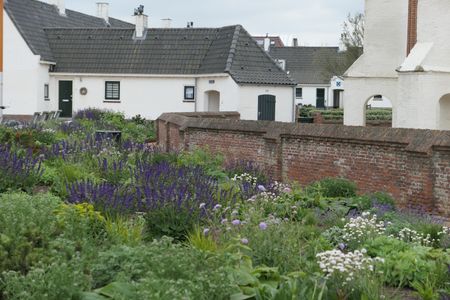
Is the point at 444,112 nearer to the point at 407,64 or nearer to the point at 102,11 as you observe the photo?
the point at 407,64

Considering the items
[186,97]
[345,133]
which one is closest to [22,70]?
[186,97]

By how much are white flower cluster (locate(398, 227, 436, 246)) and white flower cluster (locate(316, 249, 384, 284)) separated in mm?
2294

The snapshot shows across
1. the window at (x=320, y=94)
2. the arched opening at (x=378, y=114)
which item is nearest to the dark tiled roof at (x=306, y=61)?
the window at (x=320, y=94)

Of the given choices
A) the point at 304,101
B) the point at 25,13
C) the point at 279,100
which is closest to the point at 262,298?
the point at 279,100

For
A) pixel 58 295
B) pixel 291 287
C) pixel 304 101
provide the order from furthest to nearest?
pixel 304 101 → pixel 291 287 → pixel 58 295

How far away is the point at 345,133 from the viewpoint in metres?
15.4

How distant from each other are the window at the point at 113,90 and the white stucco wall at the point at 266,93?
7316 mm

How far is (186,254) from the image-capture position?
6.17m

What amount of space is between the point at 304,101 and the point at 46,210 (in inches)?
2594

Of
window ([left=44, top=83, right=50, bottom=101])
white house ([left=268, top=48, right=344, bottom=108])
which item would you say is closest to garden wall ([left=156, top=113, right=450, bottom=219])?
window ([left=44, top=83, right=50, bottom=101])

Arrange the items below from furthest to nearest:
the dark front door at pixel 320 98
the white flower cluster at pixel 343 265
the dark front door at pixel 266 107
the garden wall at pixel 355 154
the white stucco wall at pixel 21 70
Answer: the dark front door at pixel 320 98
the white stucco wall at pixel 21 70
the dark front door at pixel 266 107
the garden wall at pixel 355 154
the white flower cluster at pixel 343 265

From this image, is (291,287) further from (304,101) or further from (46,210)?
(304,101)

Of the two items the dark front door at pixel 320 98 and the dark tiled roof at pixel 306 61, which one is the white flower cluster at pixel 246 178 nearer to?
the dark tiled roof at pixel 306 61

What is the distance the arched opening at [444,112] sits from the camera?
83.1 feet
